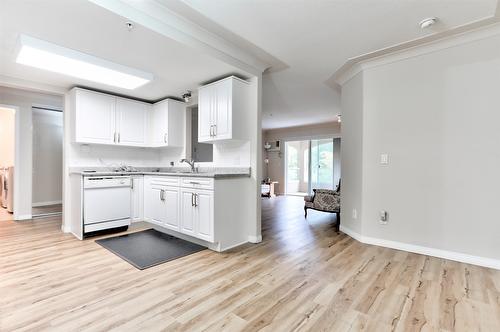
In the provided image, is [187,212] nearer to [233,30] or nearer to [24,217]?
[233,30]

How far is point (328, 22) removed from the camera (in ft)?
7.75

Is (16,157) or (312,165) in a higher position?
(16,157)

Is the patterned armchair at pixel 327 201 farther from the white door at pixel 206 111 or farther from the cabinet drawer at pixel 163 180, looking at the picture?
the cabinet drawer at pixel 163 180

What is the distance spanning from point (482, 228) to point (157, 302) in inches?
127

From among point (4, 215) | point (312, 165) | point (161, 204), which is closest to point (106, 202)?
point (161, 204)

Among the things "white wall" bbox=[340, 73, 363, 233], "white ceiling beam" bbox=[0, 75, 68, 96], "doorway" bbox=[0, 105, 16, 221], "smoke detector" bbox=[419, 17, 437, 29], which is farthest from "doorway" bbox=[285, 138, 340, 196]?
"doorway" bbox=[0, 105, 16, 221]

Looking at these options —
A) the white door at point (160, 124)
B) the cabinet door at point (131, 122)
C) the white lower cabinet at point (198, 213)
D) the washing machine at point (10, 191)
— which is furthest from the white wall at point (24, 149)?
the white lower cabinet at point (198, 213)

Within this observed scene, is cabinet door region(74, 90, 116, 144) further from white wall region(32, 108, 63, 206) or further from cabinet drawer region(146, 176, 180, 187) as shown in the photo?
white wall region(32, 108, 63, 206)

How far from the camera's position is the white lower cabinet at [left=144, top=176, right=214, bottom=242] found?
2.96 m

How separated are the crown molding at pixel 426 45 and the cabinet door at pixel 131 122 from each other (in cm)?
338

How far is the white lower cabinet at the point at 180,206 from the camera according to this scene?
2.96 metres

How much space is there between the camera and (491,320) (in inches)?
64.9

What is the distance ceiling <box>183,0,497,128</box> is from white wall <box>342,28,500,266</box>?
1.59 ft

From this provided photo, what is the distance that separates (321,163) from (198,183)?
661cm
